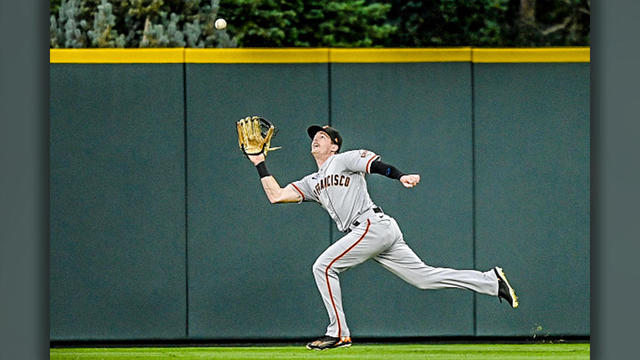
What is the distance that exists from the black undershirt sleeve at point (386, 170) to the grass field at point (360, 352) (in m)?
1.64

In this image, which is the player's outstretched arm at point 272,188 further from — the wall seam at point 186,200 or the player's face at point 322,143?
the wall seam at point 186,200

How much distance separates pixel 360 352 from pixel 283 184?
4.74 ft

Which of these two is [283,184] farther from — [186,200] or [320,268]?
[320,268]

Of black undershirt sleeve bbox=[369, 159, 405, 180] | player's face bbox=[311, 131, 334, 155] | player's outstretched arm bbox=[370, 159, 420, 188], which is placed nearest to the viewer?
player's outstretched arm bbox=[370, 159, 420, 188]

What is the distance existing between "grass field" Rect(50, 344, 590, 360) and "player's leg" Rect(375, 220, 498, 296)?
3.06 feet

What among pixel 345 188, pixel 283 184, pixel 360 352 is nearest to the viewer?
pixel 345 188

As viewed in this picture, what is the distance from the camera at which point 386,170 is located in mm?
5875

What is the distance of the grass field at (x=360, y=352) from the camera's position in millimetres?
6926

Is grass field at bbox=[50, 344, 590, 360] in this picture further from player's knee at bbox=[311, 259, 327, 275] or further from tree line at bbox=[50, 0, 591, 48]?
tree line at bbox=[50, 0, 591, 48]

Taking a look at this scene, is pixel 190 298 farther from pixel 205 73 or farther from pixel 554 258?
pixel 554 258

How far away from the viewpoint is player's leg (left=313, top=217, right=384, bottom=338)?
609 cm

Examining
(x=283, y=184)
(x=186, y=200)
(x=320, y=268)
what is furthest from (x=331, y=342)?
(x=186, y=200)

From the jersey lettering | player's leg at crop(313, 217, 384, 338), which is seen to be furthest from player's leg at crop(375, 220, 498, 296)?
the jersey lettering
